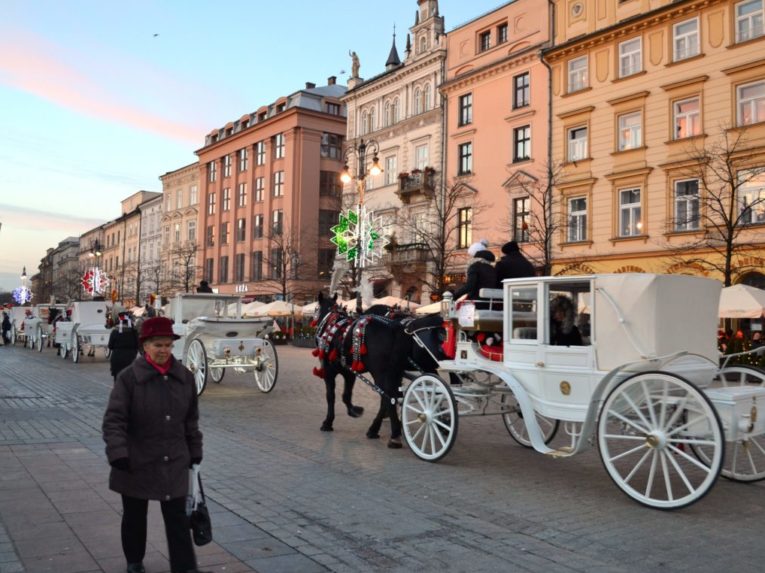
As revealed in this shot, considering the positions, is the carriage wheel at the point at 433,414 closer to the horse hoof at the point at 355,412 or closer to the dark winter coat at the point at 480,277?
the dark winter coat at the point at 480,277

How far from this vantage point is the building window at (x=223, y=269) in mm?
61344

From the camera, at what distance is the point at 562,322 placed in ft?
22.9

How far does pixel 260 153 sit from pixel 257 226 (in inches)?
243

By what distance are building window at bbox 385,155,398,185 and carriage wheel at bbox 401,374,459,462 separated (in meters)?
33.2

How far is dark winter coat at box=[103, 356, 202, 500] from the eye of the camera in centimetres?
381

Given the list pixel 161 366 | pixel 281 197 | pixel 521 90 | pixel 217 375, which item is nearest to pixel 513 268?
pixel 161 366

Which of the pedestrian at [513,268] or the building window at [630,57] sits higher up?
the building window at [630,57]

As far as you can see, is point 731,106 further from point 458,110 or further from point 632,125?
point 458,110

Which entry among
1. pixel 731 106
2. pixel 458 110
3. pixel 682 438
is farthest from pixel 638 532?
pixel 458 110

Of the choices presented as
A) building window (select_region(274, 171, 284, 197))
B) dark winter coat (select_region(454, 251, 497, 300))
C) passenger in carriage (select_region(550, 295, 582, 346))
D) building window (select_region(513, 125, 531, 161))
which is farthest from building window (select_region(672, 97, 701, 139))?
building window (select_region(274, 171, 284, 197))

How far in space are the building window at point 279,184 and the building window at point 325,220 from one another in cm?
367

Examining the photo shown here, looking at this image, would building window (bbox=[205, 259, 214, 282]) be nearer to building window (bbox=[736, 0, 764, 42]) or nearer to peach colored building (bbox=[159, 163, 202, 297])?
peach colored building (bbox=[159, 163, 202, 297])

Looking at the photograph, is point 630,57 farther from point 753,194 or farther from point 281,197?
point 281,197

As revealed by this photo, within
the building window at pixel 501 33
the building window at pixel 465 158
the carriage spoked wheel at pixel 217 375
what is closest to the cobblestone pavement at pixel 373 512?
the carriage spoked wheel at pixel 217 375
